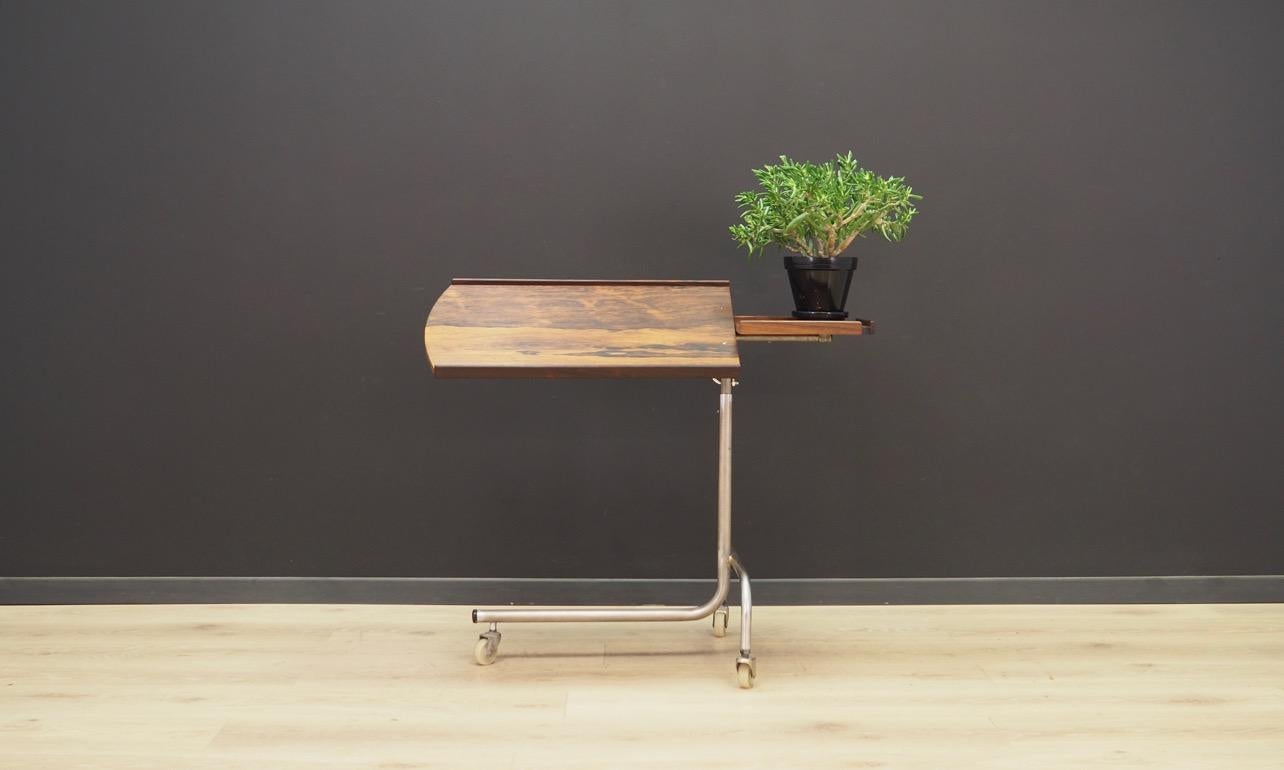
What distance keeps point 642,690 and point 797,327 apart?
969mm

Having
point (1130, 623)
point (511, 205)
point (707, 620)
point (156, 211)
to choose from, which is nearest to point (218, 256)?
point (156, 211)

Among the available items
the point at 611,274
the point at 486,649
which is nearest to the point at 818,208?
the point at 611,274

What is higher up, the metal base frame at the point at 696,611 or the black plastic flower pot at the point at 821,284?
the black plastic flower pot at the point at 821,284

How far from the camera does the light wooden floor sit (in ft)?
7.01

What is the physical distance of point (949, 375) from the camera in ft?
10.5

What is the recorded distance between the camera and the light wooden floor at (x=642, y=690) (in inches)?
84.1

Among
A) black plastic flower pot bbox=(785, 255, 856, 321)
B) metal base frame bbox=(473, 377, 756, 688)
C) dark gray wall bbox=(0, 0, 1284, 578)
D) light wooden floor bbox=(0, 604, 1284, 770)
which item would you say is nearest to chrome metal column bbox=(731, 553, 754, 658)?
metal base frame bbox=(473, 377, 756, 688)

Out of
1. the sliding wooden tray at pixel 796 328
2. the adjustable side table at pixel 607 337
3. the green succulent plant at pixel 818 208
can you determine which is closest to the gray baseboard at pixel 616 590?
the adjustable side table at pixel 607 337

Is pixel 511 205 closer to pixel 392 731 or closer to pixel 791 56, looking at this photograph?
pixel 791 56

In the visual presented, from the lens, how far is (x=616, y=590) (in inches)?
124

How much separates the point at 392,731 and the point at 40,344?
1791 mm

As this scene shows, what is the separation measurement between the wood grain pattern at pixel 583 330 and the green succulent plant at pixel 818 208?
21 centimetres

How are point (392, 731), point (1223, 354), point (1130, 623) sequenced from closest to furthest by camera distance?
point (392, 731) → point (1130, 623) → point (1223, 354)

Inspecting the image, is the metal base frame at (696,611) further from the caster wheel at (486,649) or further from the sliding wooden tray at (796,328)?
the sliding wooden tray at (796,328)
